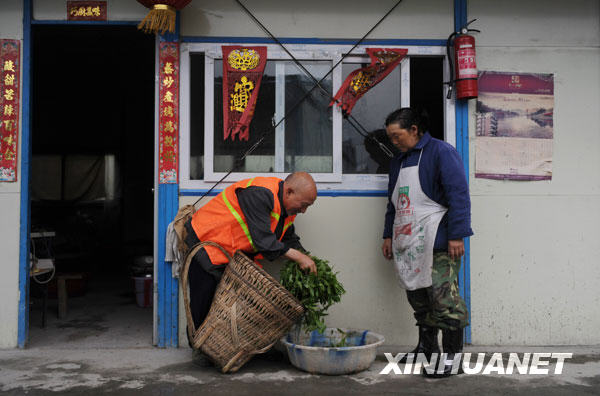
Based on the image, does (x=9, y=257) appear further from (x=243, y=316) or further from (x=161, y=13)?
(x=161, y=13)

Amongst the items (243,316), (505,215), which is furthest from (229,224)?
(505,215)

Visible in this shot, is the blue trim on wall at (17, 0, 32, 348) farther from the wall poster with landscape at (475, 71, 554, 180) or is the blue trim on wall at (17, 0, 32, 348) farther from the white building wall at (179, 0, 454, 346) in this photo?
the wall poster with landscape at (475, 71, 554, 180)

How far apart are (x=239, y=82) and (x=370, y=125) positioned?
1.21 metres

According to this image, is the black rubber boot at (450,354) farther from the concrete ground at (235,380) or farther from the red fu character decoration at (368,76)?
the red fu character decoration at (368,76)

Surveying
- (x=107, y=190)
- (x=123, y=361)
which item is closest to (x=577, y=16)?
(x=123, y=361)

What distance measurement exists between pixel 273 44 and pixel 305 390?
283cm

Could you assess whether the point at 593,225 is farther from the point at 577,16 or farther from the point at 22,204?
the point at 22,204

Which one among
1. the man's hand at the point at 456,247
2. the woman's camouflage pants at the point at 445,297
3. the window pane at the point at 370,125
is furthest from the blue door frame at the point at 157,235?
the man's hand at the point at 456,247

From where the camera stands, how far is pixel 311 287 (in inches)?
141

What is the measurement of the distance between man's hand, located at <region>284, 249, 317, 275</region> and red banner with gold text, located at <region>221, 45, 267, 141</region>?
4.34ft

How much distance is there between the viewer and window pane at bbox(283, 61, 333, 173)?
4523 mm

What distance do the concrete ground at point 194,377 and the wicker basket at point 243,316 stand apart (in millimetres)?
189

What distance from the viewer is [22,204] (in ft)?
14.1

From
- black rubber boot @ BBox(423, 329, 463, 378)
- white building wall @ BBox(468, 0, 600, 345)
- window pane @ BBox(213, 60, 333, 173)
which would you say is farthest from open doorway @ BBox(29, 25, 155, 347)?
black rubber boot @ BBox(423, 329, 463, 378)
